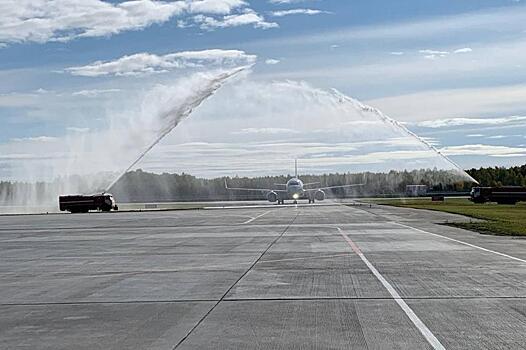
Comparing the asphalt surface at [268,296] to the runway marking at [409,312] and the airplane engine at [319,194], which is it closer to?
the runway marking at [409,312]

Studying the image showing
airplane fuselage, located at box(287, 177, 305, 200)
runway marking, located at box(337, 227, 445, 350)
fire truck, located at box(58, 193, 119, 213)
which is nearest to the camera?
runway marking, located at box(337, 227, 445, 350)

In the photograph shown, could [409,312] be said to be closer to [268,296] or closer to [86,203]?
[268,296]

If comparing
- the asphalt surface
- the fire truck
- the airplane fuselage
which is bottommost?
the asphalt surface

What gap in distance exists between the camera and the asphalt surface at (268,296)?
9.74 m

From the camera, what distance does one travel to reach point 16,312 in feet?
40.5

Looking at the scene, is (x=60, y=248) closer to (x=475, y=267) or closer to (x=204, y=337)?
(x=475, y=267)

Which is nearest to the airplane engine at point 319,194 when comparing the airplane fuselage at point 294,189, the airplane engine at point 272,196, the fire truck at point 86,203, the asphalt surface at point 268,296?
the airplane fuselage at point 294,189

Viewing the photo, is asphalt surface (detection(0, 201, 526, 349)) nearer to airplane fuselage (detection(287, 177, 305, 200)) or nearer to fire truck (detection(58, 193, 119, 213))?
fire truck (detection(58, 193, 119, 213))

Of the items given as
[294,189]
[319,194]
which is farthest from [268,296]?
[319,194]

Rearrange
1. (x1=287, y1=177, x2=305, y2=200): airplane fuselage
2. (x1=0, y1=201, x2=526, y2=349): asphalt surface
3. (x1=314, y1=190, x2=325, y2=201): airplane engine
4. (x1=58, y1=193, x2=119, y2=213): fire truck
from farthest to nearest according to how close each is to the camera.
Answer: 1. (x1=314, y1=190, x2=325, y2=201): airplane engine
2. (x1=287, y1=177, x2=305, y2=200): airplane fuselage
3. (x1=58, y1=193, x2=119, y2=213): fire truck
4. (x1=0, y1=201, x2=526, y2=349): asphalt surface

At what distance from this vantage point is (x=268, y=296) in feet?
44.7

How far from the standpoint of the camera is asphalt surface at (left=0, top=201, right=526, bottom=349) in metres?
9.74

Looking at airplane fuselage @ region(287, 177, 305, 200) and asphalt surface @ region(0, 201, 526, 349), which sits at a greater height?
airplane fuselage @ region(287, 177, 305, 200)

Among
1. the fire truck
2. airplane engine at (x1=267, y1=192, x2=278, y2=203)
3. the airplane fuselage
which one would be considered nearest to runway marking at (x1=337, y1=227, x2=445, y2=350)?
the fire truck
